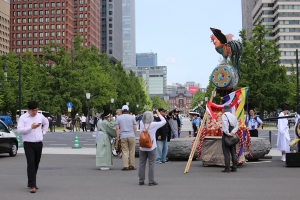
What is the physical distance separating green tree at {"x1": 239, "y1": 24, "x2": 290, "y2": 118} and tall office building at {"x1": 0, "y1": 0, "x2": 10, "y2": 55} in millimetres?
92419

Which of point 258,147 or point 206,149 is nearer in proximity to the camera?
point 206,149

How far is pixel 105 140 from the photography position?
13633 mm

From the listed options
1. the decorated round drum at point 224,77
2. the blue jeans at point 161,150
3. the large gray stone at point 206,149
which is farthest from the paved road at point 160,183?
the decorated round drum at point 224,77

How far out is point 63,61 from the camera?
58250mm

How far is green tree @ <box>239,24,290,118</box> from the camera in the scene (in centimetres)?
5528

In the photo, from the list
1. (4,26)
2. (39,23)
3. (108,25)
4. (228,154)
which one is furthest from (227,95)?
(108,25)

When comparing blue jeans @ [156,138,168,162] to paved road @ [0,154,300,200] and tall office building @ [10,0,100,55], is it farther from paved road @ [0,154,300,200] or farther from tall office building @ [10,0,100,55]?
tall office building @ [10,0,100,55]

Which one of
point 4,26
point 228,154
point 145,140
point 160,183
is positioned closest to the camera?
point 145,140

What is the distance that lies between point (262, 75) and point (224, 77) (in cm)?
4107

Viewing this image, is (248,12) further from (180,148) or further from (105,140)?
(105,140)

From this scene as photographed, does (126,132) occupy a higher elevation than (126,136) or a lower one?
higher

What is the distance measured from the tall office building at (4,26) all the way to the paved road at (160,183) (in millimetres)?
125474

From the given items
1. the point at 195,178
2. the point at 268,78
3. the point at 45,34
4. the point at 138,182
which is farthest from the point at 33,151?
the point at 45,34

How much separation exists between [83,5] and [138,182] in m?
147
